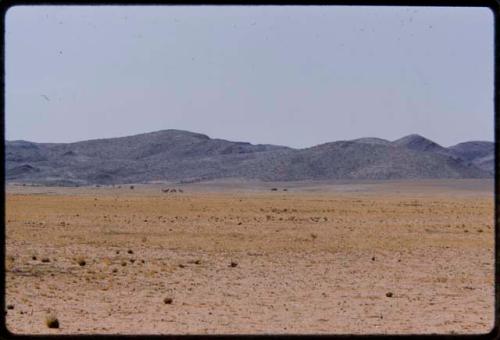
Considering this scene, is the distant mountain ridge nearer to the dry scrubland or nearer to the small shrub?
the dry scrubland

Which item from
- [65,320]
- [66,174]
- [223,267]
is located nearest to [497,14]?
[65,320]

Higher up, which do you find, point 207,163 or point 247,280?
point 207,163

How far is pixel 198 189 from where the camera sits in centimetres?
10888

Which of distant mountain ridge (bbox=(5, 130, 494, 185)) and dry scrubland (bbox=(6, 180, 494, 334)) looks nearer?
dry scrubland (bbox=(6, 180, 494, 334))

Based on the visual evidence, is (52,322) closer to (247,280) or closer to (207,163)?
(247,280)

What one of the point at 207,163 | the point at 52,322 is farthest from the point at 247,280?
the point at 207,163

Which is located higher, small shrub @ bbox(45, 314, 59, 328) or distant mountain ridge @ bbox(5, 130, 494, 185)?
distant mountain ridge @ bbox(5, 130, 494, 185)

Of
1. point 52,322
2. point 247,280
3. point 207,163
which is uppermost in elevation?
point 207,163

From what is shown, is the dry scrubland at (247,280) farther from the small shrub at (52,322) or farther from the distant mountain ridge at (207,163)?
the distant mountain ridge at (207,163)

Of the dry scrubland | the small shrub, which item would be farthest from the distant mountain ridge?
the small shrub

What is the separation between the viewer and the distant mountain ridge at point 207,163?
130 meters

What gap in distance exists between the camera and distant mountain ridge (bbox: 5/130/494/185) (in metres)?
130

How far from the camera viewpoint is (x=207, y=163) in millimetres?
144500

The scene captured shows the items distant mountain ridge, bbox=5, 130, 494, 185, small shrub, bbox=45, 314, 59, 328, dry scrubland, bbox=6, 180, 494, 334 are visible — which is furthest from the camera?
distant mountain ridge, bbox=5, 130, 494, 185
